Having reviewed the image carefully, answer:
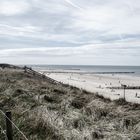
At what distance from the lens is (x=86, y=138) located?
8.21 meters

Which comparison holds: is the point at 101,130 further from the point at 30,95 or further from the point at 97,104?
the point at 30,95

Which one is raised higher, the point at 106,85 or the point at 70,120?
the point at 70,120

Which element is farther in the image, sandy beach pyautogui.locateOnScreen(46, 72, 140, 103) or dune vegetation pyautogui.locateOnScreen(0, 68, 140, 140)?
sandy beach pyautogui.locateOnScreen(46, 72, 140, 103)

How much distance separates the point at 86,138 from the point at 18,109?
350cm

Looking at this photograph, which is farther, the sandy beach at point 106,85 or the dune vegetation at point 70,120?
the sandy beach at point 106,85

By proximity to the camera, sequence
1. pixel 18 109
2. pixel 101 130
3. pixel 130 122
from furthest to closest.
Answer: pixel 18 109, pixel 130 122, pixel 101 130

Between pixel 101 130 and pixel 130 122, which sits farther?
pixel 130 122

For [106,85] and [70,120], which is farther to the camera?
[106,85]

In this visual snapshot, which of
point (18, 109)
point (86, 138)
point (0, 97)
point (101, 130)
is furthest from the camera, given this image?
point (0, 97)

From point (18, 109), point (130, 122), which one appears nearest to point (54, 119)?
point (18, 109)

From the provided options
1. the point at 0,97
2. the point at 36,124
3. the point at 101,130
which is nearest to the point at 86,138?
the point at 101,130

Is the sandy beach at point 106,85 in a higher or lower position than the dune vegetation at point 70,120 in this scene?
lower

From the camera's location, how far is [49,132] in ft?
28.4

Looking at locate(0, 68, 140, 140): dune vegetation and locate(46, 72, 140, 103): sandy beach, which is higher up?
locate(0, 68, 140, 140): dune vegetation
